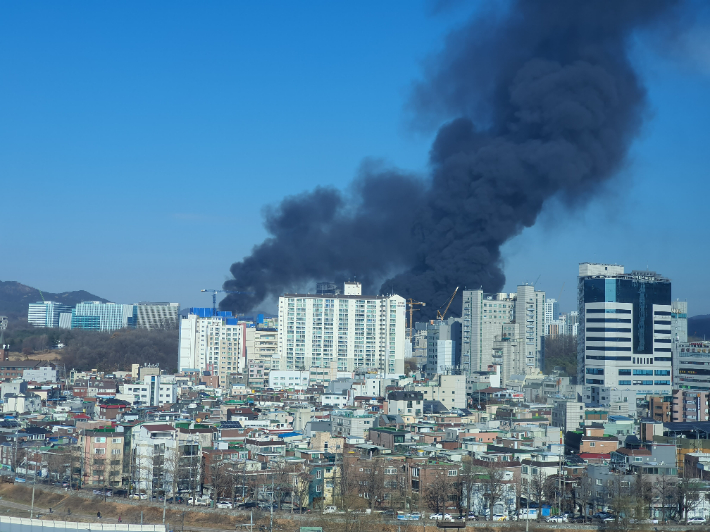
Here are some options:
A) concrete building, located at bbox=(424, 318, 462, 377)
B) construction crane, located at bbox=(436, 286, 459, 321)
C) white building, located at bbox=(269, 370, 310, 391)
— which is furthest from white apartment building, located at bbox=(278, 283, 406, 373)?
white building, located at bbox=(269, 370, 310, 391)

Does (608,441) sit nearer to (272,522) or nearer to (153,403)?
(272,522)

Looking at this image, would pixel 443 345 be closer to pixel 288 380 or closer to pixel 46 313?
pixel 288 380

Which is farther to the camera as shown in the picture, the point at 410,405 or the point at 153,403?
the point at 153,403

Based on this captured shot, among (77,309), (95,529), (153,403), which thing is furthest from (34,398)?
(77,309)

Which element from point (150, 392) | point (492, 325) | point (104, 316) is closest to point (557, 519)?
point (150, 392)

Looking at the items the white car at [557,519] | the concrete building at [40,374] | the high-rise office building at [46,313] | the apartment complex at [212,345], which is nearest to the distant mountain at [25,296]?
the high-rise office building at [46,313]
